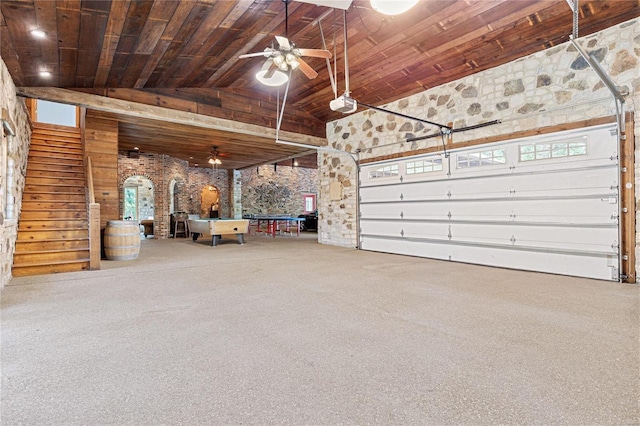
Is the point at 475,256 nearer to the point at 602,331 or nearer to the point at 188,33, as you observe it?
the point at 602,331

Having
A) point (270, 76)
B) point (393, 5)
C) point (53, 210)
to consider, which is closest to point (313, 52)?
point (270, 76)

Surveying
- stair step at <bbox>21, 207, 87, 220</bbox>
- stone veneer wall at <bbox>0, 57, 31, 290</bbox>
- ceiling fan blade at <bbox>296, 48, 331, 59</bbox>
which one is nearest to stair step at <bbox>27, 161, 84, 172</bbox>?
stone veneer wall at <bbox>0, 57, 31, 290</bbox>

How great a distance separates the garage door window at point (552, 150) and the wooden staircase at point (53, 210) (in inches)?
281

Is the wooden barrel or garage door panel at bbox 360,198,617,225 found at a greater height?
garage door panel at bbox 360,198,617,225

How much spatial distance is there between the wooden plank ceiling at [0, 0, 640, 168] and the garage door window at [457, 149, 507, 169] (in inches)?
56.7

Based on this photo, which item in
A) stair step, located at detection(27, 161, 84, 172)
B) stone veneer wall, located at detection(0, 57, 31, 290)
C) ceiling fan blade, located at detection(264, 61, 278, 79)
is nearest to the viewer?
stone veneer wall, located at detection(0, 57, 31, 290)

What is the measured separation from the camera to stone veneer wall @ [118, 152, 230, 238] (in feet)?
35.6

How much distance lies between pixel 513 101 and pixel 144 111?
21.5ft

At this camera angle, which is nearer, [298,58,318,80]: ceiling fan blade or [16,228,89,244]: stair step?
[298,58,318,80]: ceiling fan blade

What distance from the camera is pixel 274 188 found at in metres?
15.2

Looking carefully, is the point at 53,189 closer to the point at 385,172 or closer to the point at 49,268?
the point at 49,268

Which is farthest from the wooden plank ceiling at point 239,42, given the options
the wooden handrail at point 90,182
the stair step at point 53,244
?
the stair step at point 53,244

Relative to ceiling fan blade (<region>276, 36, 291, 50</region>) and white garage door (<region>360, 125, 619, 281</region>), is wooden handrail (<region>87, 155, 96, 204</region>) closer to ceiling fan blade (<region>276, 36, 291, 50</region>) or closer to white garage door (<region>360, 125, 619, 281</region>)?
ceiling fan blade (<region>276, 36, 291, 50</region>)

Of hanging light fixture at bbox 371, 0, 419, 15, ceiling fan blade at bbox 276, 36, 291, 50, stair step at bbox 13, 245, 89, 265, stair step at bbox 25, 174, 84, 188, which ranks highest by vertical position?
ceiling fan blade at bbox 276, 36, 291, 50
